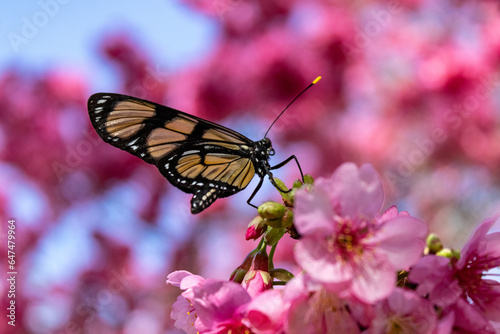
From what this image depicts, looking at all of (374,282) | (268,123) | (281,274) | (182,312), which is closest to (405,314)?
(374,282)

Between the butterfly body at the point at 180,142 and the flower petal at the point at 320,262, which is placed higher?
the butterfly body at the point at 180,142

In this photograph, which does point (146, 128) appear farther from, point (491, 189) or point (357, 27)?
point (491, 189)

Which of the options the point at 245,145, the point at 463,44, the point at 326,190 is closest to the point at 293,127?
the point at 463,44

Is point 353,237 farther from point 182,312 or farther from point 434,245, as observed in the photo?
point 182,312

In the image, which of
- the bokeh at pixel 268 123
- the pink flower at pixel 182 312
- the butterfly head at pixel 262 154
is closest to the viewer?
Answer: the pink flower at pixel 182 312

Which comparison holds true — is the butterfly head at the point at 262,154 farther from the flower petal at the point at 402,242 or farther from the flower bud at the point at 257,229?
the flower petal at the point at 402,242

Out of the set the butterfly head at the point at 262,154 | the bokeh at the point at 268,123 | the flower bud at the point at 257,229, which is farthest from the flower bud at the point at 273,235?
the bokeh at the point at 268,123

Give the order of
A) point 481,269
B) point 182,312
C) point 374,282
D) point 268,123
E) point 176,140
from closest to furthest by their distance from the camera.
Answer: point 374,282
point 481,269
point 182,312
point 176,140
point 268,123
